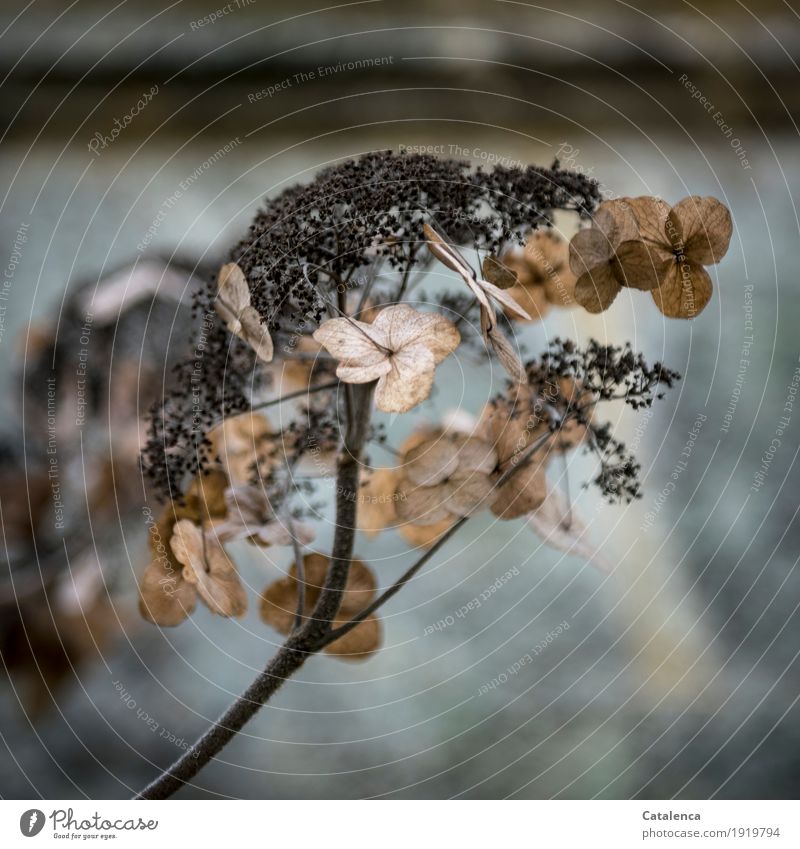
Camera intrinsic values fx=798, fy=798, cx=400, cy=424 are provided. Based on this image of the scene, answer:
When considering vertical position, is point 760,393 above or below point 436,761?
above

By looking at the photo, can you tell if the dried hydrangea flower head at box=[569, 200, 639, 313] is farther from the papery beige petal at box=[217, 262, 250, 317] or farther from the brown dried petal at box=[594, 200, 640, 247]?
the papery beige petal at box=[217, 262, 250, 317]

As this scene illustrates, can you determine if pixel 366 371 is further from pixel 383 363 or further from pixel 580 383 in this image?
pixel 580 383

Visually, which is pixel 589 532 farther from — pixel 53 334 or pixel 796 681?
pixel 53 334

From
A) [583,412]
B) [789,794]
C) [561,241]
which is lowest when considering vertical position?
[789,794]

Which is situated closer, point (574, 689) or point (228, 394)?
point (228, 394)

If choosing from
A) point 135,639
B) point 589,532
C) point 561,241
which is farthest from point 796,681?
point 135,639
